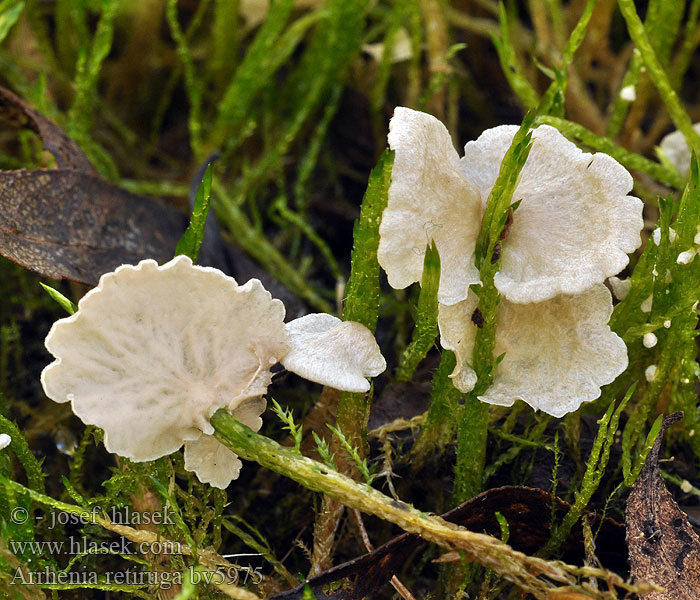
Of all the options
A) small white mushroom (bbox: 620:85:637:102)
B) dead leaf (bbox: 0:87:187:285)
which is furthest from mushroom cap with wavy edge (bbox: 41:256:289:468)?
small white mushroom (bbox: 620:85:637:102)

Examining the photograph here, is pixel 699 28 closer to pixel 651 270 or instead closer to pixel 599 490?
pixel 651 270

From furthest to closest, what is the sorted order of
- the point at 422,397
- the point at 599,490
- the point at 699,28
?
the point at 699,28
the point at 422,397
the point at 599,490

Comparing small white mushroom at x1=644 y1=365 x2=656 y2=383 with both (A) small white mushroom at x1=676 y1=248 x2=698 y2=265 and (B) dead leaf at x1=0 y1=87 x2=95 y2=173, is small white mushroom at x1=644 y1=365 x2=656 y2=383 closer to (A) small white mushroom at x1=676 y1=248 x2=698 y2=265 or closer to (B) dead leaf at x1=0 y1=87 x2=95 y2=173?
(A) small white mushroom at x1=676 y1=248 x2=698 y2=265

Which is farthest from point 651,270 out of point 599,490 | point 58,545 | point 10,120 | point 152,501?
point 10,120

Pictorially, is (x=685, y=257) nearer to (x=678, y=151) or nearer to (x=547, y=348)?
(x=547, y=348)

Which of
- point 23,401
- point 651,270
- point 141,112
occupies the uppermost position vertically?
point 651,270
